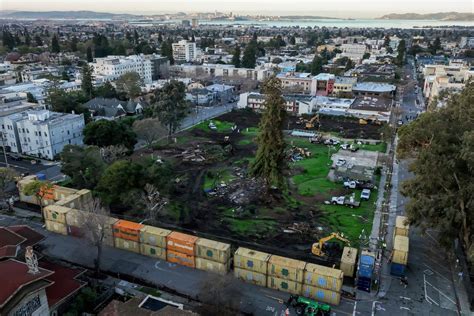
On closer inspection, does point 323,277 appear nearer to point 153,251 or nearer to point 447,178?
point 447,178

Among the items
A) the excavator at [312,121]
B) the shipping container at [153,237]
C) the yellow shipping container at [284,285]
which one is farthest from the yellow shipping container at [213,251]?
the excavator at [312,121]

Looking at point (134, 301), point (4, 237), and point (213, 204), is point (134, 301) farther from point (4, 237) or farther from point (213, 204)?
point (213, 204)

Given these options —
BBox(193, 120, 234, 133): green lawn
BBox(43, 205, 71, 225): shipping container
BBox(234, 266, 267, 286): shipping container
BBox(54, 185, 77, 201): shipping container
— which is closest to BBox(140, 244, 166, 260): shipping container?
BBox(234, 266, 267, 286): shipping container

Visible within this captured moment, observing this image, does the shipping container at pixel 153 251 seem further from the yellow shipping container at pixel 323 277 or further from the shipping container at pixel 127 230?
the yellow shipping container at pixel 323 277

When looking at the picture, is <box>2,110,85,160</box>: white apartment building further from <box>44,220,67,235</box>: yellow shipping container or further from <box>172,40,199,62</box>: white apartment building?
<box>172,40,199,62</box>: white apartment building

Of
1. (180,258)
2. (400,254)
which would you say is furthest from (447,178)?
(180,258)

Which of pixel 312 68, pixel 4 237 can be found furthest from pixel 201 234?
pixel 312 68
